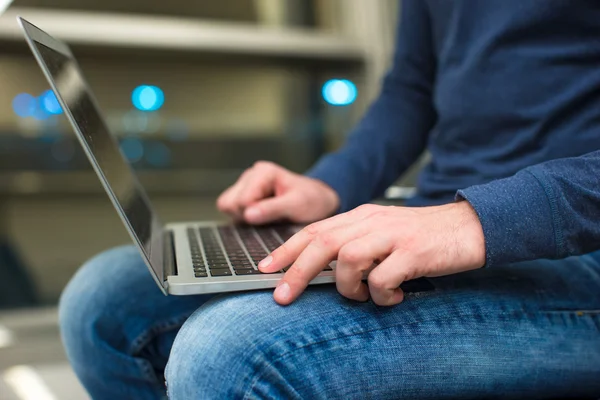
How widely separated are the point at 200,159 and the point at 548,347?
60.9 inches

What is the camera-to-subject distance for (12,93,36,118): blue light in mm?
1805

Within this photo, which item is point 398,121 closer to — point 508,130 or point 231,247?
point 508,130

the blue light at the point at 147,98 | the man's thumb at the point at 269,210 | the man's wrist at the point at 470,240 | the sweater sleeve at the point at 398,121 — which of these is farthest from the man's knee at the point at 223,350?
the blue light at the point at 147,98

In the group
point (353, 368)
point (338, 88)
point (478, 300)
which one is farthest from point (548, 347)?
point (338, 88)

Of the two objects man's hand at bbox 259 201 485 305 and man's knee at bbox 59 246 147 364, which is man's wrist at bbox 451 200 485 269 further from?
man's knee at bbox 59 246 147 364

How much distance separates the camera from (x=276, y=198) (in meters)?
0.88

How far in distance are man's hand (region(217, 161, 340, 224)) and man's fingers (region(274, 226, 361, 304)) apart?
320 millimetres

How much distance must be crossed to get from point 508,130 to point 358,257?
0.38m

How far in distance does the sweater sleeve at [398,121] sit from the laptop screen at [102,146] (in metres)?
0.32

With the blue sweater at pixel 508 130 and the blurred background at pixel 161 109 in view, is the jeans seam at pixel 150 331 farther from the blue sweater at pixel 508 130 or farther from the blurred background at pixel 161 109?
the blurred background at pixel 161 109

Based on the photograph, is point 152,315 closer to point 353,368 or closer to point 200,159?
point 353,368

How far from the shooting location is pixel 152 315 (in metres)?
0.78

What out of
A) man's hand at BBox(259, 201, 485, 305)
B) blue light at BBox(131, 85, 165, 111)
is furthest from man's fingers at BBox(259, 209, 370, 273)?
blue light at BBox(131, 85, 165, 111)

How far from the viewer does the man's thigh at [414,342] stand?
52 centimetres
